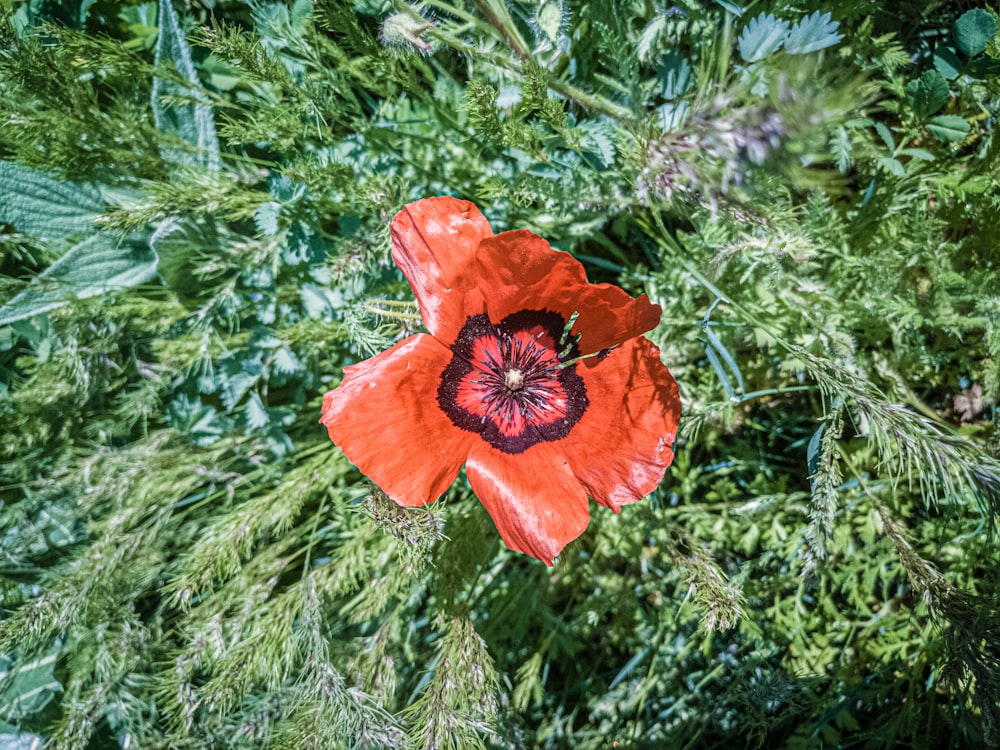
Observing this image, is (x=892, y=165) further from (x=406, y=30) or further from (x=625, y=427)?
(x=406, y=30)

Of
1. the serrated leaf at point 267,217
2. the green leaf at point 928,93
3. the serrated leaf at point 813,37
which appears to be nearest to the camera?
the serrated leaf at point 813,37

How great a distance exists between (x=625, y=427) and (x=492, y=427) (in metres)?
0.45

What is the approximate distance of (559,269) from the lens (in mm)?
1796

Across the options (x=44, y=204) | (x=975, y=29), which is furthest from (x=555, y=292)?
(x=44, y=204)

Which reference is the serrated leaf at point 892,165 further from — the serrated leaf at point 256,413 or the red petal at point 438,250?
the serrated leaf at point 256,413

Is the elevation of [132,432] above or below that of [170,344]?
below

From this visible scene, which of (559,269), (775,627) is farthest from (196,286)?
(775,627)

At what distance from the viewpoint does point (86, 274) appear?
274 cm

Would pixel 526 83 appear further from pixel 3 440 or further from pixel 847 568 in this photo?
pixel 3 440

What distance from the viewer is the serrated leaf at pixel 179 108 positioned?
247cm

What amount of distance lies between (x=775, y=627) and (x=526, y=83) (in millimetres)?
2096

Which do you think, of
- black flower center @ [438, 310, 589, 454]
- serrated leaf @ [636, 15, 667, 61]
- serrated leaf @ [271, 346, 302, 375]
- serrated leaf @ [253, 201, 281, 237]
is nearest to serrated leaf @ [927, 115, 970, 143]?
serrated leaf @ [636, 15, 667, 61]

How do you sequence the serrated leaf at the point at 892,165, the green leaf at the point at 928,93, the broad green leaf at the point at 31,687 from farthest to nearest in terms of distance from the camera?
1. the broad green leaf at the point at 31,687
2. the serrated leaf at the point at 892,165
3. the green leaf at the point at 928,93

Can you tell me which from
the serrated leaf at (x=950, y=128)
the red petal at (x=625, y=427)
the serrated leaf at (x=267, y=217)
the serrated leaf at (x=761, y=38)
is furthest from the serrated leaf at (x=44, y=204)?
the serrated leaf at (x=950, y=128)
